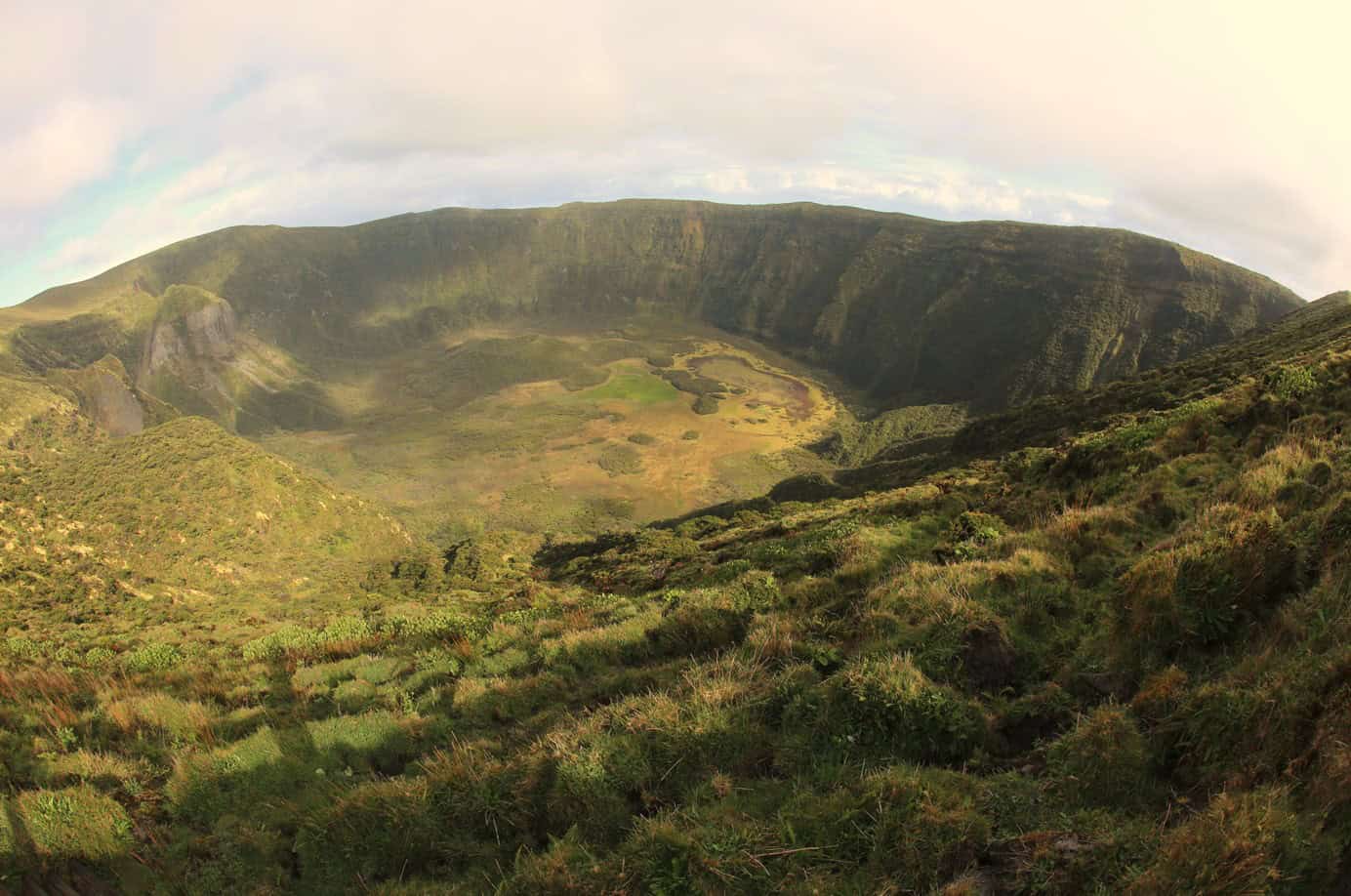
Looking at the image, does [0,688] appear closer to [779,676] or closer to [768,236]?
[779,676]

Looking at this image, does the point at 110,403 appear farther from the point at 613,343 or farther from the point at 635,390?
the point at 613,343

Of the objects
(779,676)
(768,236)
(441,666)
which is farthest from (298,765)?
(768,236)

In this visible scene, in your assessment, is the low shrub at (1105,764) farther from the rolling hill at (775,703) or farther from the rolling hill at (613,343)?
the rolling hill at (613,343)

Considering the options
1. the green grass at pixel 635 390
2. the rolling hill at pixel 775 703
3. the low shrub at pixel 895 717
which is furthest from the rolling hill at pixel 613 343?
the low shrub at pixel 895 717

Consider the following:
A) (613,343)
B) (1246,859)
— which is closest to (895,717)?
(1246,859)

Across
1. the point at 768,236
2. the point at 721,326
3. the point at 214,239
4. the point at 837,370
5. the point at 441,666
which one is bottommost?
the point at 441,666

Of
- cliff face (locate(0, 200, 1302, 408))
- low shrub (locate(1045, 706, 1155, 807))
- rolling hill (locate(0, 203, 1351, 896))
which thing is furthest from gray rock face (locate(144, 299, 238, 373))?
low shrub (locate(1045, 706, 1155, 807))
